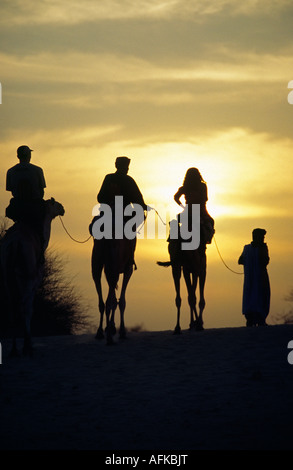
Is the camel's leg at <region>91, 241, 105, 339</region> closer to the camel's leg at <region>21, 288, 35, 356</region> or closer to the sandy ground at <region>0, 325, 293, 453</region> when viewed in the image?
the sandy ground at <region>0, 325, 293, 453</region>

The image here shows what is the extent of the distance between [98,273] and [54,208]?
182 centimetres

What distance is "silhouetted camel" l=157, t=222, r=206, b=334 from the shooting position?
2005 cm

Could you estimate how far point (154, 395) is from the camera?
13352 mm

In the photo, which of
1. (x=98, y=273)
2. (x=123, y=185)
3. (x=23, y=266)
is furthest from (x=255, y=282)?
(x=23, y=266)

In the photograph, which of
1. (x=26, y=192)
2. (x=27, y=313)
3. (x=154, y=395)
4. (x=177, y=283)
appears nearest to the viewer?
(x=154, y=395)

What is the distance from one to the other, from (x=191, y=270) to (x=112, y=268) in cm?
251

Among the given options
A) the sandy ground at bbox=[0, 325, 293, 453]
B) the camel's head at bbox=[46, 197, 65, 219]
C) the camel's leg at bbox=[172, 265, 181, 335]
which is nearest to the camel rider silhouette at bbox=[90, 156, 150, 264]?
the camel's head at bbox=[46, 197, 65, 219]

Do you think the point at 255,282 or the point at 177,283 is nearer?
the point at 177,283

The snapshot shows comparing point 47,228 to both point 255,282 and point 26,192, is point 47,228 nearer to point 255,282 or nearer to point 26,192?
point 26,192

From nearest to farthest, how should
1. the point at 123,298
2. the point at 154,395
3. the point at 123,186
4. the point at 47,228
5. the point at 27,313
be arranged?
1. the point at 154,395
2. the point at 27,313
3. the point at 47,228
4. the point at 123,298
5. the point at 123,186

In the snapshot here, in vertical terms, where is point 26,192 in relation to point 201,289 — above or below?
above

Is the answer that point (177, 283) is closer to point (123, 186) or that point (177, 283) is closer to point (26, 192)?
point (123, 186)

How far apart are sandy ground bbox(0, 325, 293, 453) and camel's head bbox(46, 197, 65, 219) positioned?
98.1 inches

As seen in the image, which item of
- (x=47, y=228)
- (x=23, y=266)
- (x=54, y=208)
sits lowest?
(x=23, y=266)
